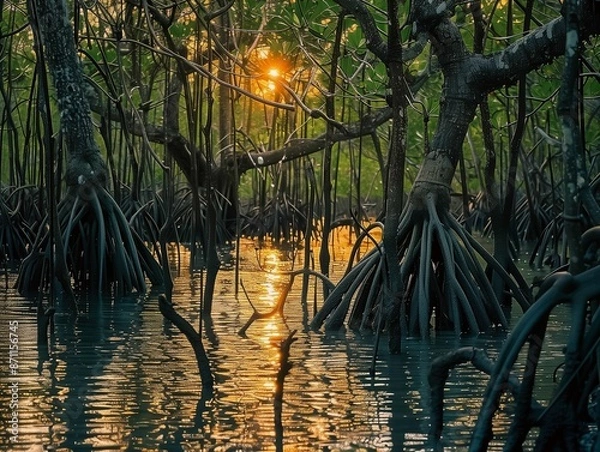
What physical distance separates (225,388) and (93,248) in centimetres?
392

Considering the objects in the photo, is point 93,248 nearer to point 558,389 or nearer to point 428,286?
point 428,286

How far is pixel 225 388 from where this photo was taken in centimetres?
514

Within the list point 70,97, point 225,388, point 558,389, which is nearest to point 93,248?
point 70,97

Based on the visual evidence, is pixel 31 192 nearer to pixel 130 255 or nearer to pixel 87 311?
pixel 130 255

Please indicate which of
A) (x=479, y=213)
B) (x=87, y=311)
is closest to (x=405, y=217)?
(x=87, y=311)

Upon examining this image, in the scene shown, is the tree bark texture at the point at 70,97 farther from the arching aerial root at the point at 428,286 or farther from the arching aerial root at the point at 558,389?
the arching aerial root at the point at 558,389

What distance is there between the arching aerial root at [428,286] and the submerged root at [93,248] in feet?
6.87

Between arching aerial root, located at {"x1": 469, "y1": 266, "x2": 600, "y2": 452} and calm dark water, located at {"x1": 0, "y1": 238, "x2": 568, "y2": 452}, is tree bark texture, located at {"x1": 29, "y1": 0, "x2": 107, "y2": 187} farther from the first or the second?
arching aerial root, located at {"x1": 469, "y1": 266, "x2": 600, "y2": 452}

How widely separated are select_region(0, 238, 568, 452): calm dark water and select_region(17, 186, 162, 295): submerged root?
3.54 ft

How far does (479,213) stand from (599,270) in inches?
747

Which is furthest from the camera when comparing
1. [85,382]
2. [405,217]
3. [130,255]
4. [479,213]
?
[479,213]

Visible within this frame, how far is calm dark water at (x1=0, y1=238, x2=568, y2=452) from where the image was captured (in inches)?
167

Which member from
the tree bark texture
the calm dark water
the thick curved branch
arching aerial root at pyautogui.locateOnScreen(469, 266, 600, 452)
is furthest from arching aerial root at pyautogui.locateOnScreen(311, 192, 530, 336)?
the thick curved branch

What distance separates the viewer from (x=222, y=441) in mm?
4199
